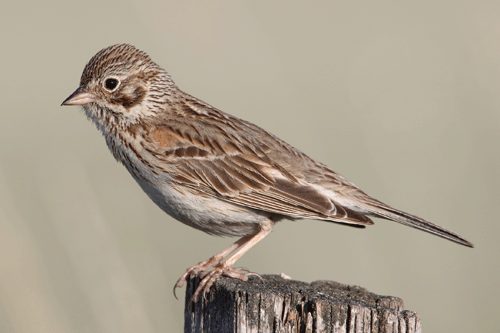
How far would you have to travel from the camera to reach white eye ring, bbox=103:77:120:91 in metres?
5.30

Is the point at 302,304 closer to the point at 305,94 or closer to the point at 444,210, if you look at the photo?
the point at 444,210

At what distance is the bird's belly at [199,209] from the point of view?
5.11 m

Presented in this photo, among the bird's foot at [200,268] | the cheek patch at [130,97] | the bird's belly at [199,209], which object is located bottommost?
the bird's foot at [200,268]

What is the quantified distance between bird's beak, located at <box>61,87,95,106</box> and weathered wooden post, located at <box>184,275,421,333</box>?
6.71ft

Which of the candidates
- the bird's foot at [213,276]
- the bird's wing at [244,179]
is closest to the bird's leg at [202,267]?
the bird's foot at [213,276]

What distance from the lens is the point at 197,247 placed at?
6797mm

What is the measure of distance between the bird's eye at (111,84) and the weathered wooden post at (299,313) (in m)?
2.06

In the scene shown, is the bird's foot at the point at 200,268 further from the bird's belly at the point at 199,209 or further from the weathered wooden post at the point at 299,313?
the weathered wooden post at the point at 299,313

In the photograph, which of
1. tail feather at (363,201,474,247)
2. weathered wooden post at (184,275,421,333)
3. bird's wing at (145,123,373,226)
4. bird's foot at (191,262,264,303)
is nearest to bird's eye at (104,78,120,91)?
bird's wing at (145,123,373,226)

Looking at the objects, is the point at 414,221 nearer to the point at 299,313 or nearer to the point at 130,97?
the point at 299,313

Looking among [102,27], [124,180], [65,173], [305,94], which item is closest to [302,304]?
[65,173]

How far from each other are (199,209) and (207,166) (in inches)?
14.0

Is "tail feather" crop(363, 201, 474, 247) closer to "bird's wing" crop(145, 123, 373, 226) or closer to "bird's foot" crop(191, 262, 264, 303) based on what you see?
"bird's wing" crop(145, 123, 373, 226)

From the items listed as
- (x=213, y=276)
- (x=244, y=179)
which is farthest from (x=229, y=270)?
(x=244, y=179)
